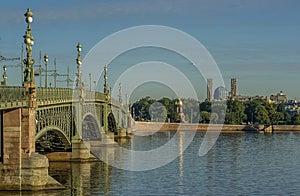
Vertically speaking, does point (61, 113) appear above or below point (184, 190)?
above

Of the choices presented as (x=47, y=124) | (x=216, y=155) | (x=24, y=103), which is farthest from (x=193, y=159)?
(x=24, y=103)

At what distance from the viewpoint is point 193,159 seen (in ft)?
235

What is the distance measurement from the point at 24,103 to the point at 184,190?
12.3m

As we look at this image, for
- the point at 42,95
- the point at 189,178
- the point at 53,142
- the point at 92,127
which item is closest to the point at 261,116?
the point at 92,127

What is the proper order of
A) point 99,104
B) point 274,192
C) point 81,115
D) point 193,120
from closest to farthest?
point 274,192 → point 81,115 → point 99,104 → point 193,120

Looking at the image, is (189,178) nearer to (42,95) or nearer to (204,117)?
(42,95)

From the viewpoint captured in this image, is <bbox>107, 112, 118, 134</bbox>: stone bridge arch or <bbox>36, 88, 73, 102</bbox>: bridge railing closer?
<bbox>36, 88, 73, 102</bbox>: bridge railing

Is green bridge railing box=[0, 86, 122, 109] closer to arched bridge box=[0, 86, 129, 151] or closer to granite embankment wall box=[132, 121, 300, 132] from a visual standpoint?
arched bridge box=[0, 86, 129, 151]

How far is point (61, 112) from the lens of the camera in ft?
183

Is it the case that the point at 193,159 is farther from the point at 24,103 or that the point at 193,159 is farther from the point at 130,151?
the point at 24,103

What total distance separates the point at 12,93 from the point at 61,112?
18244mm

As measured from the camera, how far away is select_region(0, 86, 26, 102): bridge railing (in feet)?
116

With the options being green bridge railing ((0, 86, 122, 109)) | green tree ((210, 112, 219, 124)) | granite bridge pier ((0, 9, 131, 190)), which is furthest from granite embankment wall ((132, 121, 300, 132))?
granite bridge pier ((0, 9, 131, 190))

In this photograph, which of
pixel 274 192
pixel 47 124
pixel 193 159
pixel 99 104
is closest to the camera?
pixel 274 192
